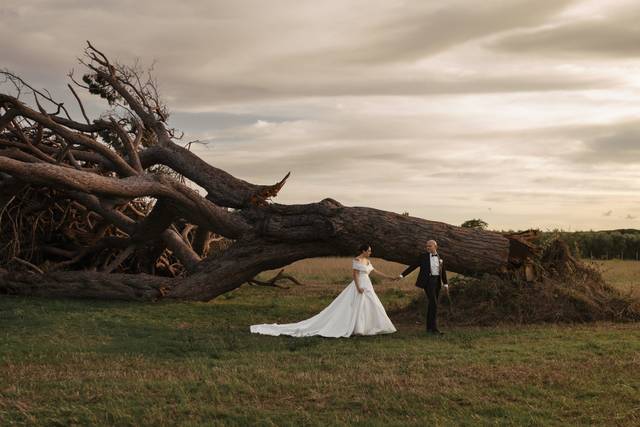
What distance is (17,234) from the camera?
21.8 m

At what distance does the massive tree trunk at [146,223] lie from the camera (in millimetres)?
17422

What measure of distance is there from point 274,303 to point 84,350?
26.7 feet

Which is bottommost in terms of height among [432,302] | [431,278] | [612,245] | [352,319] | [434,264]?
[352,319]

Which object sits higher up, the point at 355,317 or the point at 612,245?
the point at 612,245

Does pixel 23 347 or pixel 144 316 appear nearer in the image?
pixel 23 347

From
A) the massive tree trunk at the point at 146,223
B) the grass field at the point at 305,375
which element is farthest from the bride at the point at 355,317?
the massive tree trunk at the point at 146,223

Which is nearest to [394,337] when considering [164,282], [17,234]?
[164,282]

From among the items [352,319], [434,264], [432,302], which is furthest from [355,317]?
[434,264]

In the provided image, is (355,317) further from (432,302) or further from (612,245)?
(612,245)

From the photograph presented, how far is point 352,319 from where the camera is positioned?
13.9m

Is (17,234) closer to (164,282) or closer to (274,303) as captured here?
(164,282)

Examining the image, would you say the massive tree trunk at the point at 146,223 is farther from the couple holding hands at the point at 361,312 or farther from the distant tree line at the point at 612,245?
the distant tree line at the point at 612,245

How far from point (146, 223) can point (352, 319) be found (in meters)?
8.18

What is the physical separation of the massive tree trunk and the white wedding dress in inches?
129
